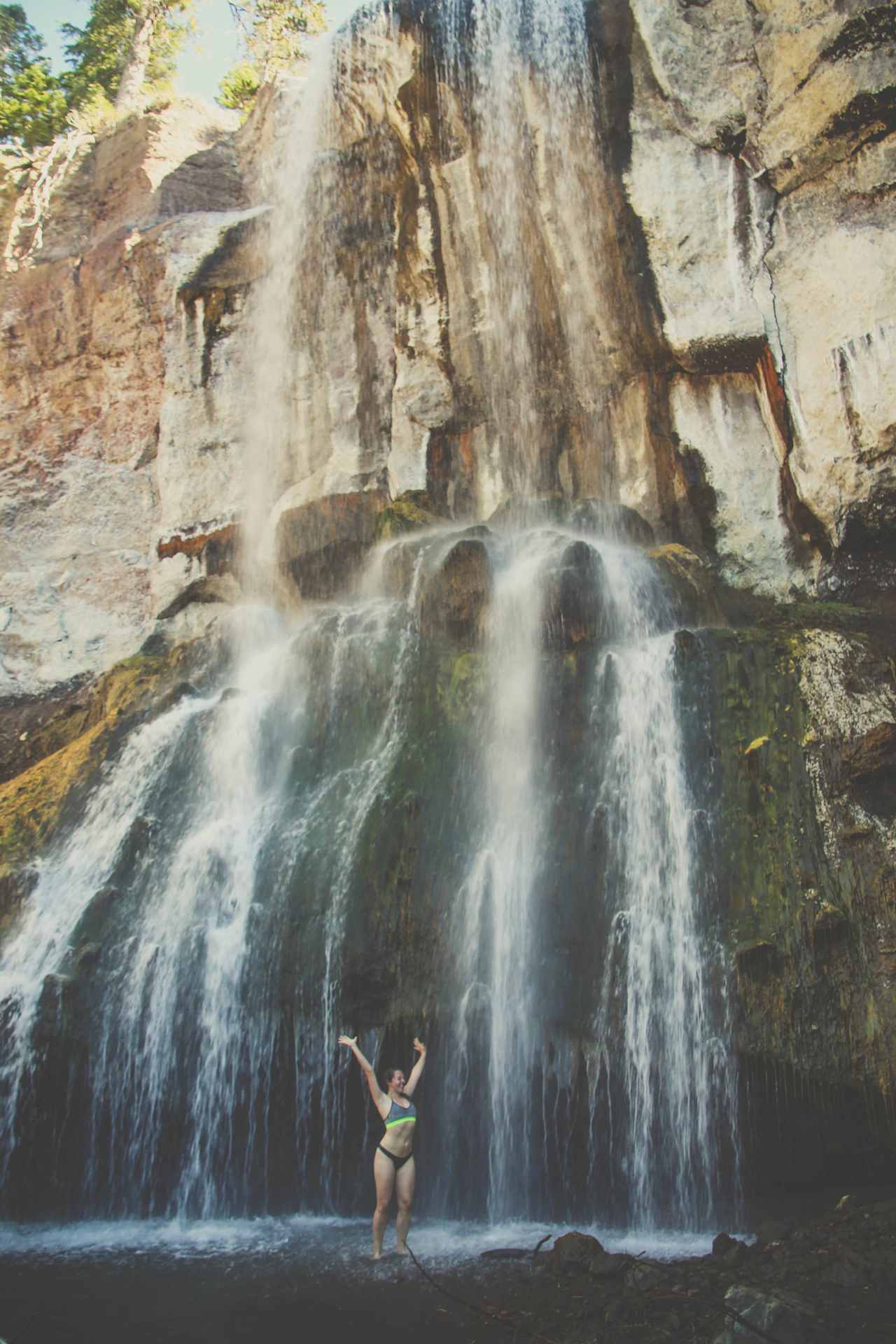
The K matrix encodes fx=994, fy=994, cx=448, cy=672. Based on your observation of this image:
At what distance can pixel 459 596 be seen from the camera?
1336 cm

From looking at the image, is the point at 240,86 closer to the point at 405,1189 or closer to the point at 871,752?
the point at 871,752

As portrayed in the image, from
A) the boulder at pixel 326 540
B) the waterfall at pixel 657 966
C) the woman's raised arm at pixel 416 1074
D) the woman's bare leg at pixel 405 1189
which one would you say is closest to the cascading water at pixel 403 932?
the waterfall at pixel 657 966

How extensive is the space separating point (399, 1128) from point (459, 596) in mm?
7187

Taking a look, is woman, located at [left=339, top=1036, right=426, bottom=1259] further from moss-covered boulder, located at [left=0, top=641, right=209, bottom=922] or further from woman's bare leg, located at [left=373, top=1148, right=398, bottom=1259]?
moss-covered boulder, located at [left=0, top=641, right=209, bottom=922]

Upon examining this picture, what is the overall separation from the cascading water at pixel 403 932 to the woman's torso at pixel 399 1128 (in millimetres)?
1543

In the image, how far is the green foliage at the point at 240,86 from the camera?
26.8m

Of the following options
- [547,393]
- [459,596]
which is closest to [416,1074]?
[459,596]

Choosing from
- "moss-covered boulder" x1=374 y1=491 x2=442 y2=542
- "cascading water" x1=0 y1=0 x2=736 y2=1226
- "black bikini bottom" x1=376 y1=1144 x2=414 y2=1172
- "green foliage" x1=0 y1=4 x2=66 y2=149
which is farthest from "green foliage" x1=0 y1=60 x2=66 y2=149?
"black bikini bottom" x1=376 y1=1144 x2=414 y2=1172

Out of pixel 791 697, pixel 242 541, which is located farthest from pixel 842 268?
pixel 242 541

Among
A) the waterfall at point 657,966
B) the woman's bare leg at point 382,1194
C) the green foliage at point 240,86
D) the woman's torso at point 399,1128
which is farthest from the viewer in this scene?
the green foliage at point 240,86

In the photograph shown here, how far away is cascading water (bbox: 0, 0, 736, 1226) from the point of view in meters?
9.13

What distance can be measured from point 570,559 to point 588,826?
12.8 ft

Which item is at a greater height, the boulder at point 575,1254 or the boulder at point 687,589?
the boulder at point 687,589

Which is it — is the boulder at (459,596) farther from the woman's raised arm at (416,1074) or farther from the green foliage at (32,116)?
the green foliage at (32,116)
